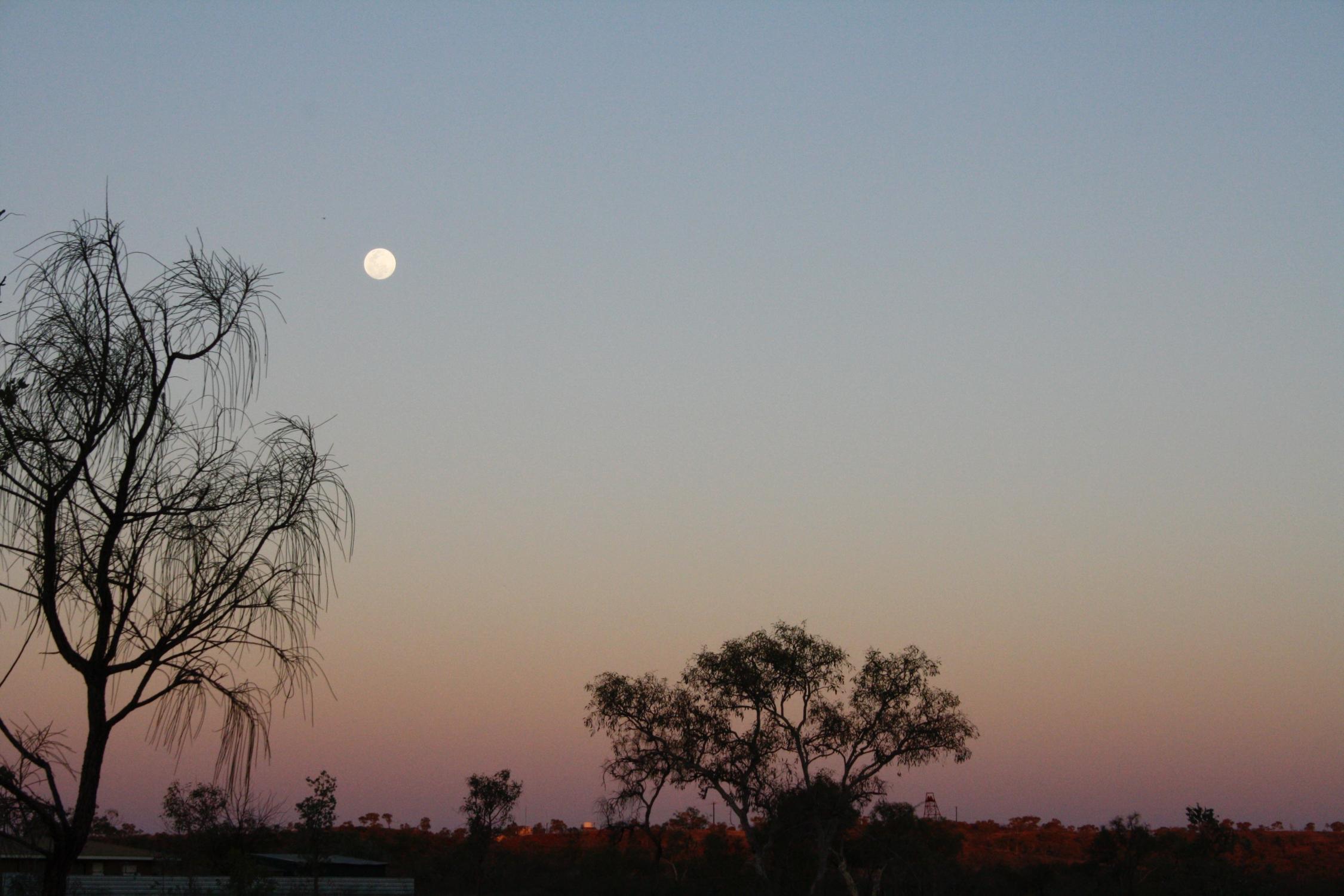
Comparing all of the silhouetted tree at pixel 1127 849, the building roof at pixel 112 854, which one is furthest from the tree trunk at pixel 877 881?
the building roof at pixel 112 854

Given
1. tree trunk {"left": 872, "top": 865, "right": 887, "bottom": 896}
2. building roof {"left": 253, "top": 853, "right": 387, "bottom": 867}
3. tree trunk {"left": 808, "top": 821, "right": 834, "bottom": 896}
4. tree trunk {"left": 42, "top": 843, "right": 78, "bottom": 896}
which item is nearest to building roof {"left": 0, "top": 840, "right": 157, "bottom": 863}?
building roof {"left": 253, "top": 853, "right": 387, "bottom": 867}

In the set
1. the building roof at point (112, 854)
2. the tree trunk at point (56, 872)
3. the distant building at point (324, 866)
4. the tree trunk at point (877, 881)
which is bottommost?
the tree trunk at point (877, 881)

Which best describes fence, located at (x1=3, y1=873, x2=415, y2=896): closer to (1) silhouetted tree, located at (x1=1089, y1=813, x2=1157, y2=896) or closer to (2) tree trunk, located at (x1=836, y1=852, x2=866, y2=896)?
(2) tree trunk, located at (x1=836, y1=852, x2=866, y2=896)

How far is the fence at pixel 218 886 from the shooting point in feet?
113

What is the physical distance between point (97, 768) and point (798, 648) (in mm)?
38492

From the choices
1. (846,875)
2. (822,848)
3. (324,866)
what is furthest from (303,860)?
(822,848)

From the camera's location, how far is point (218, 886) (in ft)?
132

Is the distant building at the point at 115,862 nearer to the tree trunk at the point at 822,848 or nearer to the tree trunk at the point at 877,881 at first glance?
the tree trunk at the point at 822,848

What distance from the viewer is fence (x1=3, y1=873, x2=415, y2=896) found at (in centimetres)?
3435

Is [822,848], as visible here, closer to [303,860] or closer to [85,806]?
[303,860]

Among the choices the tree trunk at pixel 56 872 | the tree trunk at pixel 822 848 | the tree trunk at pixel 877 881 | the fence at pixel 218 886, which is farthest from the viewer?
the tree trunk at pixel 877 881

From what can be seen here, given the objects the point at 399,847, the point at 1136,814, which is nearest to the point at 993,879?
the point at 1136,814

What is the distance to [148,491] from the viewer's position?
24.1 ft

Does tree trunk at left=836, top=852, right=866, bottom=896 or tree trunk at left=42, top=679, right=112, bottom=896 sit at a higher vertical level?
tree trunk at left=42, top=679, right=112, bottom=896
